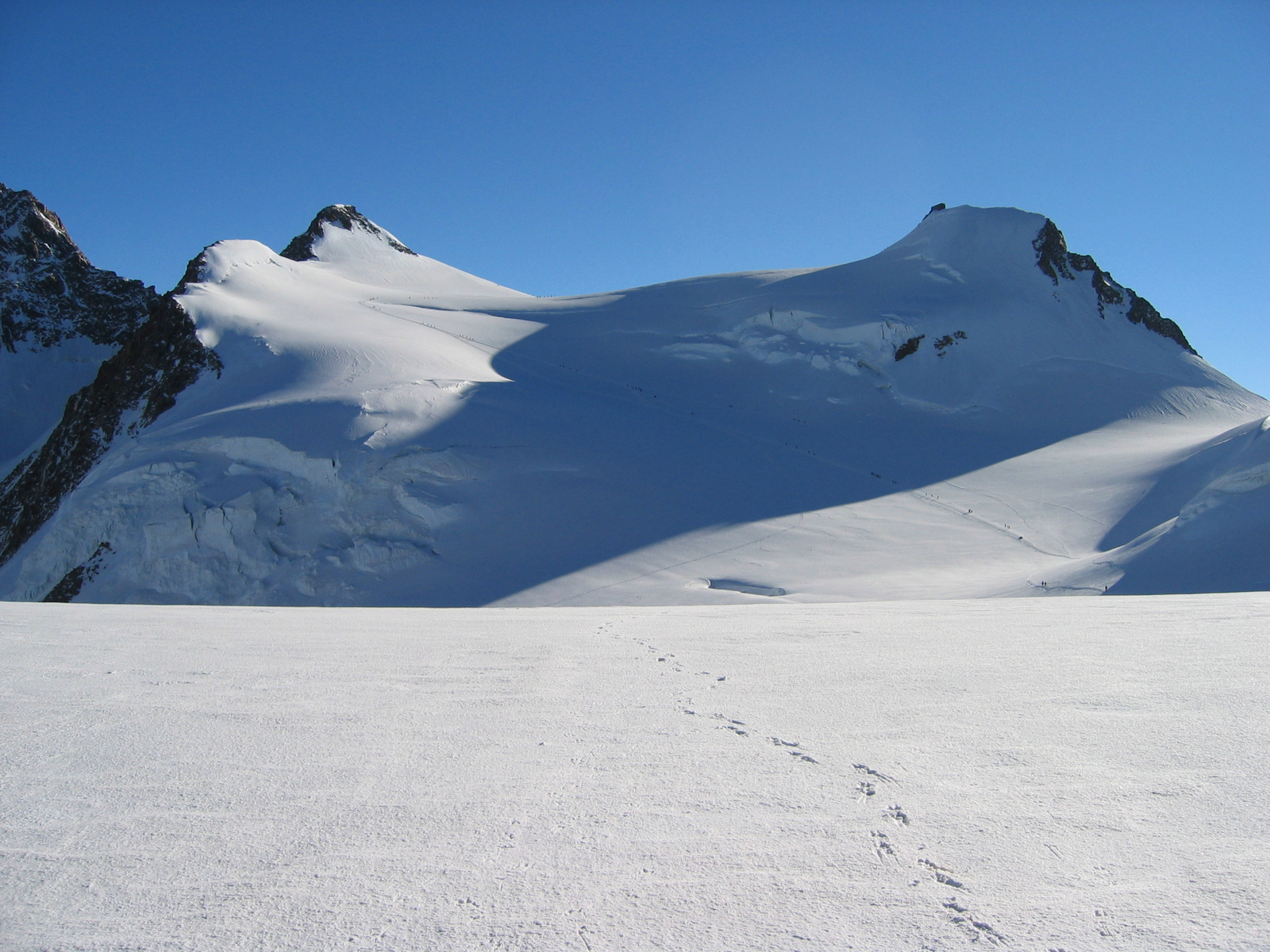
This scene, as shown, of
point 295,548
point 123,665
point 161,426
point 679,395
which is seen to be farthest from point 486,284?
point 123,665

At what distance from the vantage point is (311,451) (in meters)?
18.6

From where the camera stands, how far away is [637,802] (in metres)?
2.72

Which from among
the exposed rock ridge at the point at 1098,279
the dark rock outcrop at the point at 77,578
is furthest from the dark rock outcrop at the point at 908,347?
the dark rock outcrop at the point at 77,578

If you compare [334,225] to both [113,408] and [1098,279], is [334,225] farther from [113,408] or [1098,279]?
[1098,279]

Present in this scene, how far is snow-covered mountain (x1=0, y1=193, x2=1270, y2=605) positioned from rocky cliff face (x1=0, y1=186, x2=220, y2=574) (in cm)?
45

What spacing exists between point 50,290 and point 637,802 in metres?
73.0

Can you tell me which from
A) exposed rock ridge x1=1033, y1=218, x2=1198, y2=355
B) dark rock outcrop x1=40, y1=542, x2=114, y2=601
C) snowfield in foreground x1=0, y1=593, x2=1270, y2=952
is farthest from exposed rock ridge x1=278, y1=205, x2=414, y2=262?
snowfield in foreground x1=0, y1=593, x2=1270, y2=952

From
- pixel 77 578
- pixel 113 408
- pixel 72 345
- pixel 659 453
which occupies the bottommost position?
pixel 77 578

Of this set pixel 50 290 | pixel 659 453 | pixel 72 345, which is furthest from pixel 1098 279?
pixel 50 290

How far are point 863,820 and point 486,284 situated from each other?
50.6 metres

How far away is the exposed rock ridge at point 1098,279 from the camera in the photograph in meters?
38.2

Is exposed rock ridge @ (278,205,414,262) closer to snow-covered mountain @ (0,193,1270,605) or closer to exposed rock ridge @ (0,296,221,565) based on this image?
snow-covered mountain @ (0,193,1270,605)

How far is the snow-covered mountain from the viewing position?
54.1 ft

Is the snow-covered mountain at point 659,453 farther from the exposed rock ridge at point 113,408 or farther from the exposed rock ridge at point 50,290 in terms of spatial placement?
the exposed rock ridge at point 50,290
